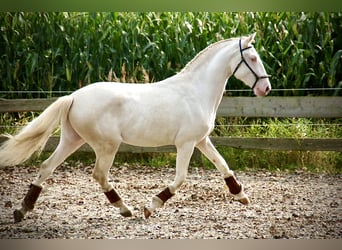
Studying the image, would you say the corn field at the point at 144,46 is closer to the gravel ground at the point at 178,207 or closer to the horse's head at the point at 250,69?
the horse's head at the point at 250,69

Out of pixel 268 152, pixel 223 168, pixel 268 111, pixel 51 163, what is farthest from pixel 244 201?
pixel 51 163

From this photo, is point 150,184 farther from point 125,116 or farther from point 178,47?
point 178,47

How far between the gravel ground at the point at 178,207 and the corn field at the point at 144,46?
1.96ft

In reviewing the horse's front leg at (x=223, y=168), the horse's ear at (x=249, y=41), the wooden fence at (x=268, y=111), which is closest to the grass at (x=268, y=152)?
the wooden fence at (x=268, y=111)

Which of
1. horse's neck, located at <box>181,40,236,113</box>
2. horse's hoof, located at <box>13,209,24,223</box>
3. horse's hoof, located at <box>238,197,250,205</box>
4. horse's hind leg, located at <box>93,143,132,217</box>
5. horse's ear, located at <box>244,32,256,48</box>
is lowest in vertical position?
horse's hoof, located at <box>13,209,24,223</box>

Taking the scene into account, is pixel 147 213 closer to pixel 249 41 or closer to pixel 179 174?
pixel 179 174

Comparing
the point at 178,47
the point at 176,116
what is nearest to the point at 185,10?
the point at 178,47

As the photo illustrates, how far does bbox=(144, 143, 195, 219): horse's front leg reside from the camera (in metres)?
4.20

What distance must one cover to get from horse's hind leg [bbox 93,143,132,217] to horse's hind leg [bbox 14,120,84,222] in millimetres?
151

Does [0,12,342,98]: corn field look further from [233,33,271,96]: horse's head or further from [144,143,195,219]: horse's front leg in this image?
[144,143,195,219]: horse's front leg

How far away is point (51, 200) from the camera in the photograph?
171 inches

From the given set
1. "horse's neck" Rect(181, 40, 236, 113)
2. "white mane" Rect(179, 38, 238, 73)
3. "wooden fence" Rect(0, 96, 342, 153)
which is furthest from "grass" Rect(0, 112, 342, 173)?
"white mane" Rect(179, 38, 238, 73)

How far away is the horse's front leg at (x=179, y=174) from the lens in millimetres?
4199

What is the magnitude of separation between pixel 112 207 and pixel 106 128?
55cm
